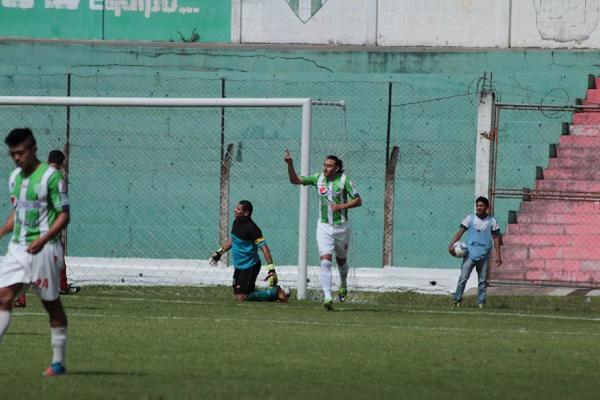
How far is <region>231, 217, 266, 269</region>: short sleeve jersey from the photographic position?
829 inches

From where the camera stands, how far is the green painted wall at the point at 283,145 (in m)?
24.9

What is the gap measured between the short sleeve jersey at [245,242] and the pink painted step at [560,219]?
17.2 ft

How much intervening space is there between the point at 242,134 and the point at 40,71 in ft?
13.9

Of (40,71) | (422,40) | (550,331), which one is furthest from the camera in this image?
(422,40)

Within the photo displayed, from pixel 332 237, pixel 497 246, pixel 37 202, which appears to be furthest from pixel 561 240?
pixel 37 202

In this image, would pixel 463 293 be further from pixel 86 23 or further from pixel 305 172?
pixel 86 23

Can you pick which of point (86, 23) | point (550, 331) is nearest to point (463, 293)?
point (550, 331)

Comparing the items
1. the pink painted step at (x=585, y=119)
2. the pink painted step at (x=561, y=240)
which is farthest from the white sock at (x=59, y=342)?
the pink painted step at (x=585, y=119)

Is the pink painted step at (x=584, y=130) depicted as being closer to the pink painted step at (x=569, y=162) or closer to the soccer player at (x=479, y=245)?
the pink painted step at (x=569, y=162)

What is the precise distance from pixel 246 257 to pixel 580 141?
7.61 m

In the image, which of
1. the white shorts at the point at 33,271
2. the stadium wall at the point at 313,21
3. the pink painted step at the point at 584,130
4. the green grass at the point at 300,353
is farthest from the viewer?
the stadium wall at the point at 313,21

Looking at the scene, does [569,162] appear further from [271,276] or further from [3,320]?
[3,320]

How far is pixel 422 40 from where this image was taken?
29.8 m

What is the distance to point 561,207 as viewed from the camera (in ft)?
80.2
